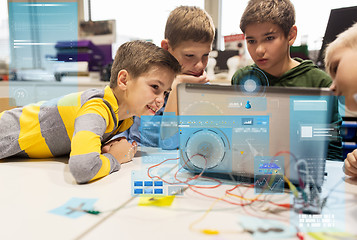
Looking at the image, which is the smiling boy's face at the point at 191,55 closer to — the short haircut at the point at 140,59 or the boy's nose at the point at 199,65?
the boy's nose at the point at 199,65

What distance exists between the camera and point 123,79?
869 millimetres

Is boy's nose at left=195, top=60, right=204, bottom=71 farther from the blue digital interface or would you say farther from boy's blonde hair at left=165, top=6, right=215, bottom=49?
the blue digital interface

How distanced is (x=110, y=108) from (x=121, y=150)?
132 mm

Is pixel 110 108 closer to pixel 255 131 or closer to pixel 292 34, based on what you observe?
pixel 255 131

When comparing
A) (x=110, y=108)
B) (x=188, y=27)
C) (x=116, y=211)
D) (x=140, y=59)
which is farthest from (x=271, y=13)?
(x=116, y=211)

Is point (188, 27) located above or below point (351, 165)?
above

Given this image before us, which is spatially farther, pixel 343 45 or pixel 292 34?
pixel 292 34

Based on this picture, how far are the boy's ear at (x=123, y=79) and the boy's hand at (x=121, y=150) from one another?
0.18 meters

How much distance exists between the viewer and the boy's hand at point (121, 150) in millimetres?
809

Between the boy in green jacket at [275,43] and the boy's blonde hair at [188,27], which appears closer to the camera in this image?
the boy in green jacket at [275,43]

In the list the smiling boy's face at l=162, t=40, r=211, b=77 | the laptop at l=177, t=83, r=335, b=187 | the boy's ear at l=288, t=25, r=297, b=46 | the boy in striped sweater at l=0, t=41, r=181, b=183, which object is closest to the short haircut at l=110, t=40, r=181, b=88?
the boy in striped sweater at l=0, t=41, r=181, b=183

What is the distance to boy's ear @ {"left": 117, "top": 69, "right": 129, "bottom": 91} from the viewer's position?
0.86 m

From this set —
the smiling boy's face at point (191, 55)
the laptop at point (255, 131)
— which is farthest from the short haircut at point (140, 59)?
the laptop at point (255, 131)

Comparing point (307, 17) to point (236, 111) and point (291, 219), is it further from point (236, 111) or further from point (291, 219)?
point (291, 219)
